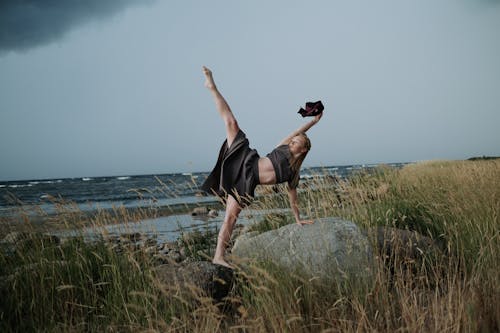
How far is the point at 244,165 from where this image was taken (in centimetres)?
466

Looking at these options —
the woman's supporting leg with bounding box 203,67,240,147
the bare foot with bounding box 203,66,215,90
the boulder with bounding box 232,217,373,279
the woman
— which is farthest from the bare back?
the bare foot with bounding box 203,66,215,90

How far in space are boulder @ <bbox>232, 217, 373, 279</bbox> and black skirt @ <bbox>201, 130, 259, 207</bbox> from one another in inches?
21.4

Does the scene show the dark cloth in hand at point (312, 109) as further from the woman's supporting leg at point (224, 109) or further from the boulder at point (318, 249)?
the boulder at point (318, 249)

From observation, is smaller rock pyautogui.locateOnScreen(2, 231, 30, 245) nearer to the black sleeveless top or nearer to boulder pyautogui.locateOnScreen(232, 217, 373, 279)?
boulder pyautogui.locateOnScreen(232, 217, 373, 279)

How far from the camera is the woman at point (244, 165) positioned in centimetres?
464

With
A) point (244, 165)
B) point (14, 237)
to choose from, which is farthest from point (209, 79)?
point (14, 237)

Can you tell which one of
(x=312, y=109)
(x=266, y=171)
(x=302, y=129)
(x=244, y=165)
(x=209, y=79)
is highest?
(x=209, y=79)

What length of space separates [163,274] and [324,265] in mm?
1593

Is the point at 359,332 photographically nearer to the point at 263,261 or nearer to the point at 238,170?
the point at 263,261

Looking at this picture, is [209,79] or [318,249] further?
[209,79]

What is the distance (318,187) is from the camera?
712 centimetres

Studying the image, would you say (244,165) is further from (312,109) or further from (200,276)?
(200,276)

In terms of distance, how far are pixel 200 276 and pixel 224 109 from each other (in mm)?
1828

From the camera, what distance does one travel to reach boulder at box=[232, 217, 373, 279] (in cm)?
386
